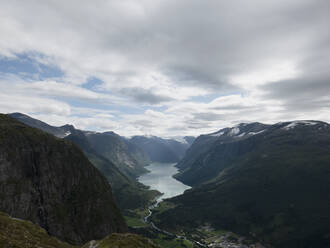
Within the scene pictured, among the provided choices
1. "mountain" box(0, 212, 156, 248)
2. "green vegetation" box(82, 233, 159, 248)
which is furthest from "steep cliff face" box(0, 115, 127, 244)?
"green vegetation" box(82, 233, 159, 248)

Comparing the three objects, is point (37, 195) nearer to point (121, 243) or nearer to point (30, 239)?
point (121, 243)

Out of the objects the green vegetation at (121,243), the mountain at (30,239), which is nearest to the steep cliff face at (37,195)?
the mountain at (30,239)

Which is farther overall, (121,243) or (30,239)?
(121,243)

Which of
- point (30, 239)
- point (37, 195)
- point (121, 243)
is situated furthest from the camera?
point (37, 195)

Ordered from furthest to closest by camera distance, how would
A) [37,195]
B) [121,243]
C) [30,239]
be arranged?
[37,195] < [121,243] < [30,239]

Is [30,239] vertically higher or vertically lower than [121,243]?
higher

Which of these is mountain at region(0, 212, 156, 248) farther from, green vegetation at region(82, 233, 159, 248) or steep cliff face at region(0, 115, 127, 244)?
steep cliff face at region(0, 115, 127, 244)

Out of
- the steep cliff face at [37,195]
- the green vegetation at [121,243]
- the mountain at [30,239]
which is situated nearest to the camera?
the mountain at [30,239]

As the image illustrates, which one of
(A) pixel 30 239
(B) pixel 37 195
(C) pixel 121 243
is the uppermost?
(A) pixel 30 239

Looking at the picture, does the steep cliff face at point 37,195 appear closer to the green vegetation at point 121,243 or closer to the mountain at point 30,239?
the mountain at point 30,239

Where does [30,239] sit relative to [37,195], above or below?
above

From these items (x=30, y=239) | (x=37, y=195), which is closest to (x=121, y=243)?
(x=30, y=239)
